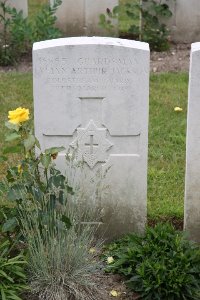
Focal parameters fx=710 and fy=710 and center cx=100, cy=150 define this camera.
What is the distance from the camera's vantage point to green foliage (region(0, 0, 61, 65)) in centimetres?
778

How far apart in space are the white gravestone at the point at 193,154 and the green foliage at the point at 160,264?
19 cm

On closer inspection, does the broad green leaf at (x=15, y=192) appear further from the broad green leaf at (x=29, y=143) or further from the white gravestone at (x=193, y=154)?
the white gravestone at (x=193, y=154)

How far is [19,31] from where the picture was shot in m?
7.79

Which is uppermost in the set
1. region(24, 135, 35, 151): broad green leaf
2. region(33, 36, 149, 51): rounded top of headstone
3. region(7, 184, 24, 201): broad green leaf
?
region(33, 36, 149, 51): rounded top of headstone

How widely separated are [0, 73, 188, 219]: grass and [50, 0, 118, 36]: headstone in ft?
4.20

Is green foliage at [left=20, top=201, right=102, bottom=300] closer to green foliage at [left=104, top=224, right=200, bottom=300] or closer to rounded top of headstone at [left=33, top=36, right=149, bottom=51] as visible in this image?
green foliage at [left=104, top=224, right=200, bottom=300]

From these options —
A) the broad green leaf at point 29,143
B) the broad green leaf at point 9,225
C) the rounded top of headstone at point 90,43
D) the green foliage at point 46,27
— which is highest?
the green foliage at point 46,27

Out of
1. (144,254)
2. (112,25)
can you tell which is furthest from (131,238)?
(112,25)

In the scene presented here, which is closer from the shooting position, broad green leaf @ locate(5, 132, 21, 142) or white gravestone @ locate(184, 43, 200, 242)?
broad green leaf @ locate(5, 132, 21, 142)

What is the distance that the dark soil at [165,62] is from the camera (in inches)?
309

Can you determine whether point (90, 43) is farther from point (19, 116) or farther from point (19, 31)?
point (19, 31)

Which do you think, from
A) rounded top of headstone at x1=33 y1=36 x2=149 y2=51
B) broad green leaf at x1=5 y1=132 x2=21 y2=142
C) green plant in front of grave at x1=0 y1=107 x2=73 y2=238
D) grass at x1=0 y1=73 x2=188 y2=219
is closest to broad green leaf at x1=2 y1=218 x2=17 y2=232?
green plant in front of grave at x1=0 y1=107 x2=73 y2=238

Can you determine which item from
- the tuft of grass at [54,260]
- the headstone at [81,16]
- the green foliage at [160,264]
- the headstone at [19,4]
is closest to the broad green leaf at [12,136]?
the tuft of grass at [54,260]

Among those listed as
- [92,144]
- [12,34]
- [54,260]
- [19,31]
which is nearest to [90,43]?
[92,144]
